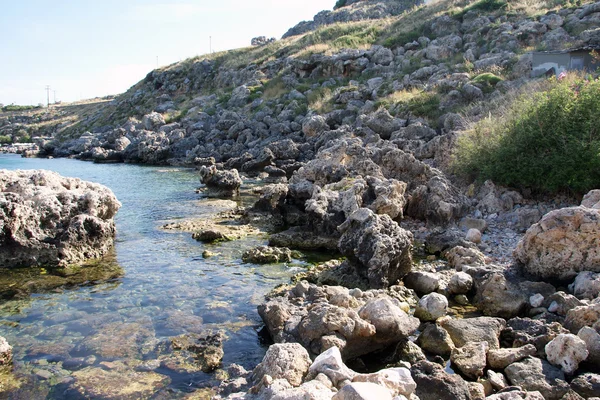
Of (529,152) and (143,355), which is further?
(529,152)

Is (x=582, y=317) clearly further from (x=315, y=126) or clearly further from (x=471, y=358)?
(x=315, y=126)

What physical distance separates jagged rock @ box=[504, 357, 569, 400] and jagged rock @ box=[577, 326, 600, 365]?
521 millimetres

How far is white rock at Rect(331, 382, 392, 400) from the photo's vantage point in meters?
5.07

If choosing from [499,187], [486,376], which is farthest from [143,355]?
[499,187]

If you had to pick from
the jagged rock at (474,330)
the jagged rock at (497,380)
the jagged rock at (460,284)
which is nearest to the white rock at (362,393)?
the jagged rock at (497,380)

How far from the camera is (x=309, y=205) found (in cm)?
1521

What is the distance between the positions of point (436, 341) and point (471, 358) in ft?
2.27

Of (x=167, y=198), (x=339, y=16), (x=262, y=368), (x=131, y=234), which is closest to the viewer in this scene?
(x=262, y=368)

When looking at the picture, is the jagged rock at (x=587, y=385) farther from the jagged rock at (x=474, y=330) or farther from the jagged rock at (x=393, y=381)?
the jagged rock at (x=393, y=381)

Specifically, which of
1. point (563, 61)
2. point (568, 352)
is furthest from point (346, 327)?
point (563, 61)

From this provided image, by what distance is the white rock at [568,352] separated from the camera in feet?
22.7

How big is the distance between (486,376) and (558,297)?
276cm

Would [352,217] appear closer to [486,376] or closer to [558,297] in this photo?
[558,297]

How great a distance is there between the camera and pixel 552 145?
583 inches
